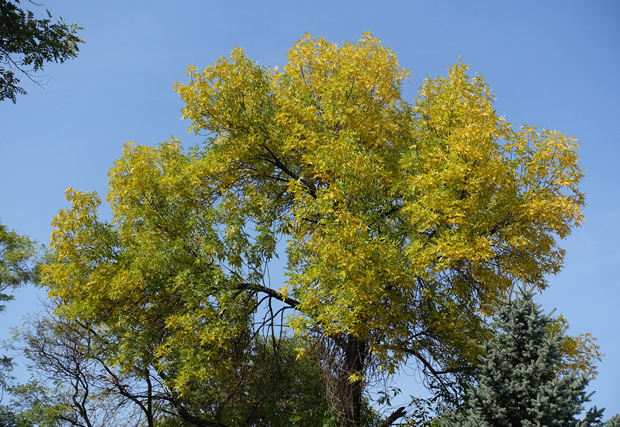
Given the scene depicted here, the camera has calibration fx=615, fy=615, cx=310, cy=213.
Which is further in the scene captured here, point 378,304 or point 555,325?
point 555,325

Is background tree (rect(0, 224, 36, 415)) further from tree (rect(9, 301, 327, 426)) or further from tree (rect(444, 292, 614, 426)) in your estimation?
tree (rect(444, 292, 614, 426))

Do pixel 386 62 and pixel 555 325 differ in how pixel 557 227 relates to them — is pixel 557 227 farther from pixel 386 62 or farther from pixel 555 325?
pixel 386 62

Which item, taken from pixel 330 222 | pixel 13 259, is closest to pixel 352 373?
pixel 330 222

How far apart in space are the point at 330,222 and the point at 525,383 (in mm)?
4384

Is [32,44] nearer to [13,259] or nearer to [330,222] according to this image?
[330,222]

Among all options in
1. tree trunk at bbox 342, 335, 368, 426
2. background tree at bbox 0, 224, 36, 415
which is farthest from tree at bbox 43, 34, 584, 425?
background tree at bbox 0, 224, 36, 415

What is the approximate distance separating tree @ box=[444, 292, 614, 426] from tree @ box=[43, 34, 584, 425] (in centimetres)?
130

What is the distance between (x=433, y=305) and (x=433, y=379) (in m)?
1.69

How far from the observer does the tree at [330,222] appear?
11.3 m

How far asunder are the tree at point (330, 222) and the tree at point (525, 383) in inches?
51.3

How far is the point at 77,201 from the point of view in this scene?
553 inches

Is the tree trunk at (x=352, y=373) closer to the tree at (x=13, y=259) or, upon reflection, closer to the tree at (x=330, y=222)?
the tree at (x=330, y=222)

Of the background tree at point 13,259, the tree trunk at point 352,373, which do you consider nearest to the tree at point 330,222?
the tree trunk at point 352,373

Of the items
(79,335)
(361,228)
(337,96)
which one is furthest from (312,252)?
(79,335)
